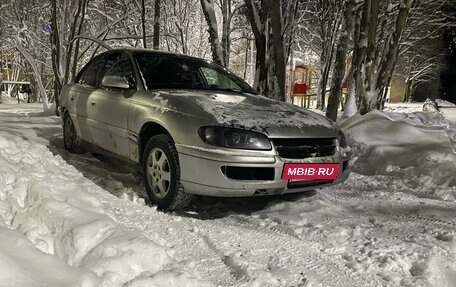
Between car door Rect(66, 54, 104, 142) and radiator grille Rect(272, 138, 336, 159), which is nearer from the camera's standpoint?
radiator grille Rect(272, 138, 336, 159)

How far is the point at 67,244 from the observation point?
254cm

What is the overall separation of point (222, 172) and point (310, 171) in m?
0.77

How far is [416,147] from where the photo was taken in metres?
5.55

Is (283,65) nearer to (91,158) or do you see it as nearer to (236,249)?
(91,158)

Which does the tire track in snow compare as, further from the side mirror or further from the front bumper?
the side mirror

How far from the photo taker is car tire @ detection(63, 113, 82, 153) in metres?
5.41

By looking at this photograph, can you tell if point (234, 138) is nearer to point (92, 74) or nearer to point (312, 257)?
point (312, 257)

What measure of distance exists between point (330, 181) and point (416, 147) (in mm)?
2493

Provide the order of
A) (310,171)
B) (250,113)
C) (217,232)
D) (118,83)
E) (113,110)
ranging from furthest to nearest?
1. (113,110)
2. (118,83)
3. (250,113)
4. (310,171)
5. (217,232)

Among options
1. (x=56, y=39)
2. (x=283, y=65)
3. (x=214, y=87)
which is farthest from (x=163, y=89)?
(x=56, y=39)

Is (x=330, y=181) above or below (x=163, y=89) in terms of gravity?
below

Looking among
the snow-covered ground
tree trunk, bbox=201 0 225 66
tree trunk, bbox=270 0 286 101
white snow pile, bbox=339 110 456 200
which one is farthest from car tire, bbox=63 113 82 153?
tree trunk, bbox=201 0 225 66

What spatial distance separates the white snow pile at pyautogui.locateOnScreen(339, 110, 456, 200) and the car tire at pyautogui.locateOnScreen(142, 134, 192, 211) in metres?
2.74

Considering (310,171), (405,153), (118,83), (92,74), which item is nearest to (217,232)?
(310,171)
